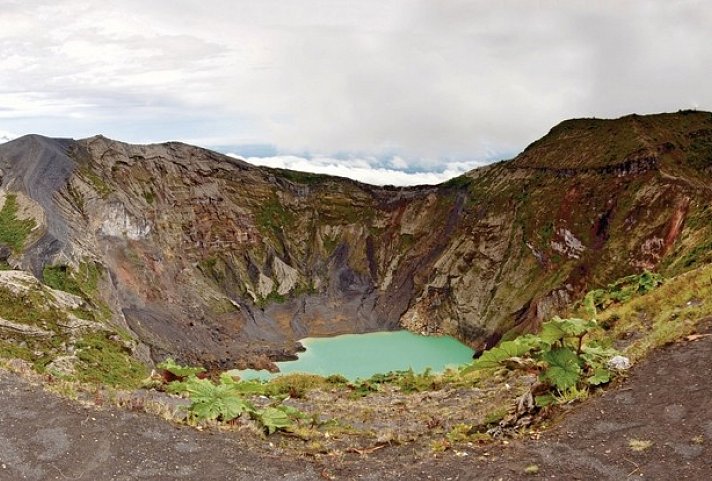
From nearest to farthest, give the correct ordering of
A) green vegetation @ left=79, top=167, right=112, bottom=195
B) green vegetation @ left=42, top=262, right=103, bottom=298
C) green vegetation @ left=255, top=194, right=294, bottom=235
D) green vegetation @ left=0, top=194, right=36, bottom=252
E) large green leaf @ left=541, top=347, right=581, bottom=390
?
large green leaf @ left=541, top=347, right=581, bottom=390 → green vegetation @ left=42, top=262, right=103, bottom=298 → green vegetation @ left=0, top=194, right=36, bottom=252 → green vegetation @ left=79, top=167, right=112, bottom=195 → green vegetation @ left=255, top=194, right=294, bottom=235

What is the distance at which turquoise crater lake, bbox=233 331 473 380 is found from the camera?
5331 cm

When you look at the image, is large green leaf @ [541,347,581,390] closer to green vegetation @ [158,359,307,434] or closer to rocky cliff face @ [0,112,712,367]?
green vegetation @ [158,359,307,434]

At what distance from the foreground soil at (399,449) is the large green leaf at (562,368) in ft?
1.61

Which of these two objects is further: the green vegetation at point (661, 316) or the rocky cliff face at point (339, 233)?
the rocky cliff face at point (339, 233)

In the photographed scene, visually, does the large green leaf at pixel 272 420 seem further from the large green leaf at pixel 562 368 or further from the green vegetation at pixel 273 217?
the green vegetation at pixel 273 217

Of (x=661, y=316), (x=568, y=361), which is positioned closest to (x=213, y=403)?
(x=568, y=361)

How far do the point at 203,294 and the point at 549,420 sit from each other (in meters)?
62.3

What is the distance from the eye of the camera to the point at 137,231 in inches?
2677

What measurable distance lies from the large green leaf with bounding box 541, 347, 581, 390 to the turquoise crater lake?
39348 millimetres

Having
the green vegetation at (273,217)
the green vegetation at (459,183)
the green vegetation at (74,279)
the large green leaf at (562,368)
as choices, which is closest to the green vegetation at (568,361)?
the large green leaf at (562,368)

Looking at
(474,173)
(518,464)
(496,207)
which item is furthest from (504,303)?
(518,464)

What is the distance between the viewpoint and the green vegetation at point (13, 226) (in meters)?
48.2

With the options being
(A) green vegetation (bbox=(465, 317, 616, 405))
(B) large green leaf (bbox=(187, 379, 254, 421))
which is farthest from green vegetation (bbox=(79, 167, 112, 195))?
(A) green vegetation (bbox=(465, 317, 616, 405))

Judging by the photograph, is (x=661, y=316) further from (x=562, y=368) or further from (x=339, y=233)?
(x=339, y=233)
